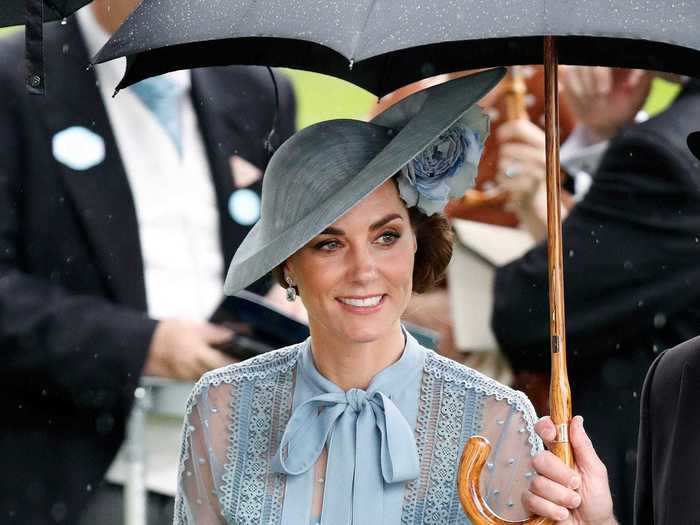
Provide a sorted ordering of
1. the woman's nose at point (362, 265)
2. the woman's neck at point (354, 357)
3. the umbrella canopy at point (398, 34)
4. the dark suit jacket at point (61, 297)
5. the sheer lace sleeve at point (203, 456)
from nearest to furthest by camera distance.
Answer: the umbrella canopy at point (398, 34) → the woman's nose at point (362, 265) → the woman's neck at point (354, 357) → the sheer lace sleeve at point (203, 456) → the dark suit jacket at point (61, 297)

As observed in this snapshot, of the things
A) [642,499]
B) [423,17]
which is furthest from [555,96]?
[642,499]

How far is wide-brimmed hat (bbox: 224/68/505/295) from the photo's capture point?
126 inches

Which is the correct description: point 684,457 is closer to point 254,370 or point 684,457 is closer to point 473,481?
point 473,481

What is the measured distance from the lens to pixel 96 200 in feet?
15.8

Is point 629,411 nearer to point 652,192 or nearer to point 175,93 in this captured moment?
point 652,192

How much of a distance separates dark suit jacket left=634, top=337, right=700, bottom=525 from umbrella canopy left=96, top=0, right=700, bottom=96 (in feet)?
2.06

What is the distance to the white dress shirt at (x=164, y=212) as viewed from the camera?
490 cm

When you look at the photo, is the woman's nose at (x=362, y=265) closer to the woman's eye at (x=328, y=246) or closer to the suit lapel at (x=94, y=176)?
the woman's eye at (x=328, y=246)

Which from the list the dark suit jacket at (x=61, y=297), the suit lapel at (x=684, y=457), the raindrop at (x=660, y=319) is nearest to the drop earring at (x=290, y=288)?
the suit lapel at (x=684, y=457)

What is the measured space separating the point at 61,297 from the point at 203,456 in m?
1.29

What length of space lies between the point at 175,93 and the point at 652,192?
155cm

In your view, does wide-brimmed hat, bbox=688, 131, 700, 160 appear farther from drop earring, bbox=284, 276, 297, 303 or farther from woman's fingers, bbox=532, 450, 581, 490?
drop earring, bbox=284, 276, 297, 303

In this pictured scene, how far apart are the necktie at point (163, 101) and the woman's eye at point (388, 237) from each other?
67.2 inches

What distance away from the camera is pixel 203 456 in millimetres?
3652
